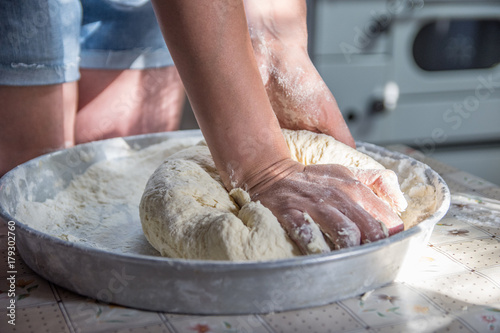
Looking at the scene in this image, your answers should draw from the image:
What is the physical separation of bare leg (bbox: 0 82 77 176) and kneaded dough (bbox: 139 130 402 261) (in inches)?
14.6

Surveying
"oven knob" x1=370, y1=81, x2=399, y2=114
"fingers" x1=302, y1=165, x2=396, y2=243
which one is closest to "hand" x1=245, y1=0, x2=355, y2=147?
"fingers" x1=302, y1=165, x2=396, y2=243

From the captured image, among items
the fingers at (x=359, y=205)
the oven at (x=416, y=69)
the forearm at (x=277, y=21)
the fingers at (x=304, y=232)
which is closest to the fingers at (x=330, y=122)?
the forearm at (x=277, y=21)

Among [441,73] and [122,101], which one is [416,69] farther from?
[122,101]

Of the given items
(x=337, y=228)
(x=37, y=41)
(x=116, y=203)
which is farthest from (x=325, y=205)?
(x=37, y=41)

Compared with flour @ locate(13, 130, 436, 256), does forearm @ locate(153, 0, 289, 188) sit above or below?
above

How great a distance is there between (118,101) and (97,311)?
2.66 feet

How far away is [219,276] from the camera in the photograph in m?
0.53

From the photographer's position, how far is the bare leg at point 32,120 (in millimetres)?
1035

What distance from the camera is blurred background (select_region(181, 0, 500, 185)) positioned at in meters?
1.85

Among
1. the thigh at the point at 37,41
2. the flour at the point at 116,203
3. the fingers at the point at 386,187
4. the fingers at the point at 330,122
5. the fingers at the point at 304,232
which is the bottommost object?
the flour at the point at 116,203

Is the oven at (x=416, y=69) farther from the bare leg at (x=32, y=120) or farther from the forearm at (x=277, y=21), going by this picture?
the bare leg at (x=32, y=120)

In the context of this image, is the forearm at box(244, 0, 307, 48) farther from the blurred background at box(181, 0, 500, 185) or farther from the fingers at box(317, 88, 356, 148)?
the blurred background at box(181, 0, 500, 185)

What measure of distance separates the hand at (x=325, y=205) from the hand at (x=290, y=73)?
0.22 meters

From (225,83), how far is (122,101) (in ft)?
2.29
